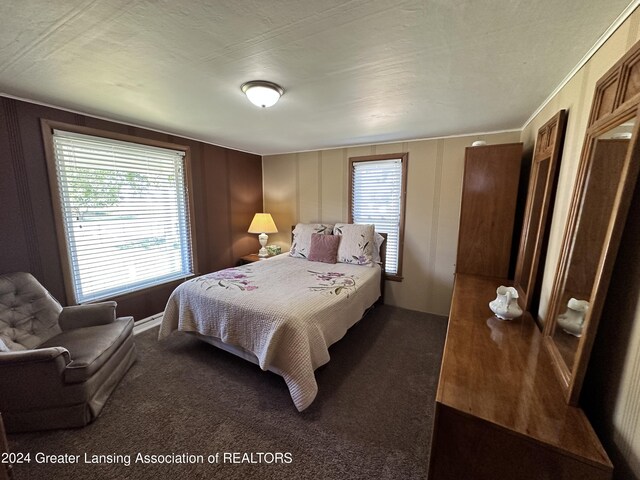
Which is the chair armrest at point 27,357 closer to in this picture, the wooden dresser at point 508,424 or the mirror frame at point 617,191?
the wooden dresser at point 508,424

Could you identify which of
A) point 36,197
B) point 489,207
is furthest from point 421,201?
point 36,197

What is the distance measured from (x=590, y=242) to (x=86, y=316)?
3324 millimetres

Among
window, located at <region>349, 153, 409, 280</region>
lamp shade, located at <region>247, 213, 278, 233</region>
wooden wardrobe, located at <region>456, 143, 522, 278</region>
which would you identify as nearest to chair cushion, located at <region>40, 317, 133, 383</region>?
lamp shade, located at <region>247, 213, 278, 233</region>

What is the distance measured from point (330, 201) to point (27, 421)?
11.4 ft

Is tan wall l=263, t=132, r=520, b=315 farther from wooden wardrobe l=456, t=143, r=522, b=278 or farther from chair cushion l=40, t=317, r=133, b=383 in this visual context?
chair cushion l=40, t=317, r=133, b=383

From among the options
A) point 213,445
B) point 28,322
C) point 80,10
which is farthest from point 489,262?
point 28,322

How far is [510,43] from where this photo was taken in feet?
3.99

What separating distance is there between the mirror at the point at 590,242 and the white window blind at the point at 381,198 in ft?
7.17

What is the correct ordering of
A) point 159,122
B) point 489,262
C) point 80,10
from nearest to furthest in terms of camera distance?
1. point 80,10
2. point 489,262
3. point 159,122

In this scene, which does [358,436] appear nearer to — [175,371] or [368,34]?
[175,371]

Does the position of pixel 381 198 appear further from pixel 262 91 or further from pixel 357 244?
pixel 262 91

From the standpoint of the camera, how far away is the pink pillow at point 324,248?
327 centimetres

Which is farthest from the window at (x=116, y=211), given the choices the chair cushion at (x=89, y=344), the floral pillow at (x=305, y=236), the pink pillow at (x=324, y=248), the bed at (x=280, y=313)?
the pink pillow at (x=324, y=248)

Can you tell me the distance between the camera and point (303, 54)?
1.33 m
